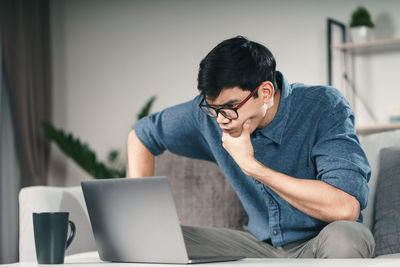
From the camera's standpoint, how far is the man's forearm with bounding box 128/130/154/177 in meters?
1.95

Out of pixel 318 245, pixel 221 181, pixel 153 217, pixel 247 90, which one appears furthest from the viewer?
pixel 221 181

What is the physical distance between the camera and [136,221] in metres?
1.19

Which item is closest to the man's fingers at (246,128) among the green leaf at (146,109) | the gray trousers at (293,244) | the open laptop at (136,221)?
the gray trousers at (293,244)

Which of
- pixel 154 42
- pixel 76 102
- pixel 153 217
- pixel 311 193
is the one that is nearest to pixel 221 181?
pixel 311 193

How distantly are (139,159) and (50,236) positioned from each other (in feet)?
2.62

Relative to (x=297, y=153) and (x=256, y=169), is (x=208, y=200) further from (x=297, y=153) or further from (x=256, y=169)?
(x=256, y=169)

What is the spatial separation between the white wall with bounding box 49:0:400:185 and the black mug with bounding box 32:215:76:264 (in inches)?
115

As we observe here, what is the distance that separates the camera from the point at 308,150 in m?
Answer: 1.64

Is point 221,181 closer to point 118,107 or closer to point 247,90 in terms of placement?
point 247,90

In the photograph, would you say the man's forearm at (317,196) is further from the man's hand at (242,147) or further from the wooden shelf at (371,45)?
the wooden shelf at (371,45)

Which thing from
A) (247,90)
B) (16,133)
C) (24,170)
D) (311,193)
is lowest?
(24,170)

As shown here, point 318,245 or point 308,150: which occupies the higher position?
point 308,150

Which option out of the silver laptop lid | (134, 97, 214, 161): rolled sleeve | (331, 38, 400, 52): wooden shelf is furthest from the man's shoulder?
(331, 38, 400, 52): wooden shelf

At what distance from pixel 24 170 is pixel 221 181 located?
8.22 feet
